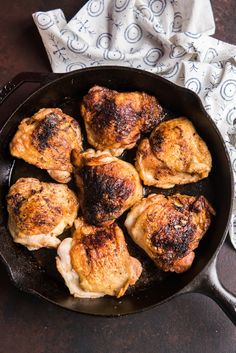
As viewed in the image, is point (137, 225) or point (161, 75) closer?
point (137, 225)

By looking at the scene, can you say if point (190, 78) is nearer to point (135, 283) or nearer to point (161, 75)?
point (161, 75)

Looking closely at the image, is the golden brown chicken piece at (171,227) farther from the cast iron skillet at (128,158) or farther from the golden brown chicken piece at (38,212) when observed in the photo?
the golden brown chicken piece at (38,212)

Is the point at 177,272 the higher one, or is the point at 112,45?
the point at 112,45

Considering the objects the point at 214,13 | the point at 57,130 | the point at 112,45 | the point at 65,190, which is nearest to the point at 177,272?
the point at 65,190

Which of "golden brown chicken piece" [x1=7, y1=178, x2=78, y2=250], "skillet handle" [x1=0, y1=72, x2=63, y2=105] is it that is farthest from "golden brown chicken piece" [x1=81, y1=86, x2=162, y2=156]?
"golden brown chicken piece" [x1=7, y1=178, x2=78, y2=250]

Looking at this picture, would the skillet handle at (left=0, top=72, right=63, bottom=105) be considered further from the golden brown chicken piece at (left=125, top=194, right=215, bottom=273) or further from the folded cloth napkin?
the golden brown chicken piece at (left=125, top=194, right=215, bottom=273)

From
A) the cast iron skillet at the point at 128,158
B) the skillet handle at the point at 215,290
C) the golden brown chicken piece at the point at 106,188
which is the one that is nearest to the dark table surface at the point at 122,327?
the cast iron skillet at the point at 128,158
